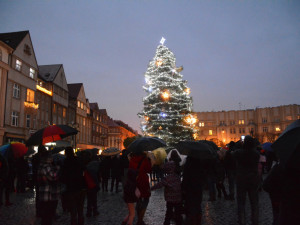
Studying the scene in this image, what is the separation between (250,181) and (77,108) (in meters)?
56.7

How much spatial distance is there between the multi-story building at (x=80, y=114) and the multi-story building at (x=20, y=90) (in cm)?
1641

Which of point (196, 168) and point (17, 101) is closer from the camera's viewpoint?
point (196, 168)

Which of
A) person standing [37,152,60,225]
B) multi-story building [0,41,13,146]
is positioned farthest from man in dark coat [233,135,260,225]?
multi-story building [0,41,13,146]

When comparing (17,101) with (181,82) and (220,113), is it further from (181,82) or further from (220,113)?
(220,113)

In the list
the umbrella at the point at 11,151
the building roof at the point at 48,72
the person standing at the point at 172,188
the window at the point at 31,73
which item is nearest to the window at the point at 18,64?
the window at the point at 31,73

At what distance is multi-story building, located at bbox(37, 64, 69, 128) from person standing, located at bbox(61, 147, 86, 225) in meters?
40.4

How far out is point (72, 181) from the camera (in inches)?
269

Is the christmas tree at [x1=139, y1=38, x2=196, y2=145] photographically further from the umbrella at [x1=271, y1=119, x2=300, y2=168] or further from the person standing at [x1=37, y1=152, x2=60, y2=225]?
the umbrella at [x1=271, y1=119, x2=300, y2=168]

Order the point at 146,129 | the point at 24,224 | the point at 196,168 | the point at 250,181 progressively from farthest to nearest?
the point at 146,129 < the point at 24,224 < the point at 250,181 < the point at 196,168

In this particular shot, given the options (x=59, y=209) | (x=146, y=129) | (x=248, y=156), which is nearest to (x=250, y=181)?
(x=248, y=156)

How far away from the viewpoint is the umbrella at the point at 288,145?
9.23ft

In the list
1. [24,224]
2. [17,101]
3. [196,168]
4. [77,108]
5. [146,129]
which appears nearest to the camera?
[196,168]

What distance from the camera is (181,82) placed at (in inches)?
1410

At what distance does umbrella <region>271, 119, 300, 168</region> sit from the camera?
9.23 feet
